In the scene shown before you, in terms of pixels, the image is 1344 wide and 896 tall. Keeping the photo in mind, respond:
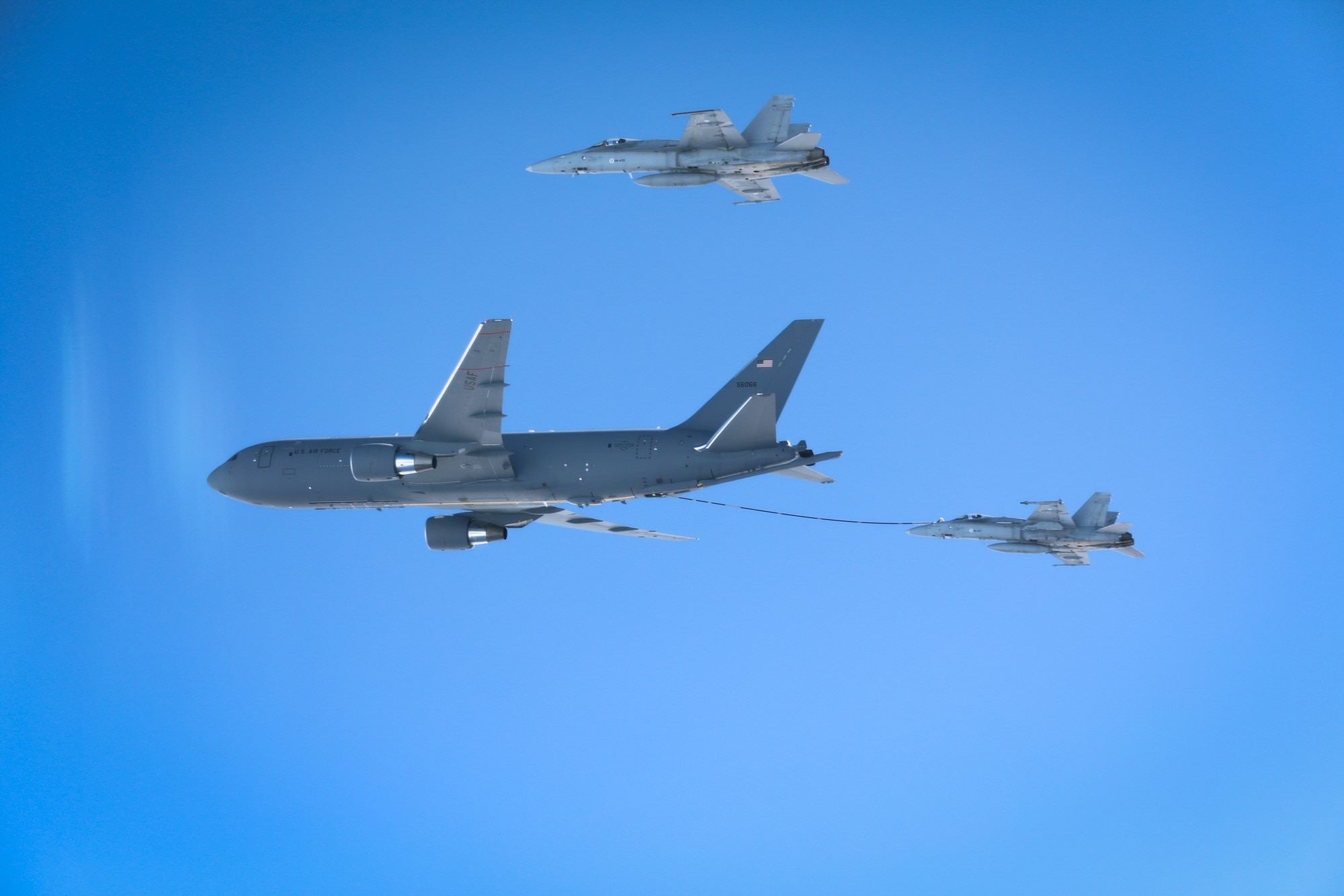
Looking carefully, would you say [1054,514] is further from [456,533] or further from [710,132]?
[456,533]

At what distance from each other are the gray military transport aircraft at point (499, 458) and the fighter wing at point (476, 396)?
2 cm

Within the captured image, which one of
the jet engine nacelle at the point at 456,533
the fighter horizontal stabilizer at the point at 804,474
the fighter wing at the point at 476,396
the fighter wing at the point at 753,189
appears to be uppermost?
the fighter wing at the point at 753,189

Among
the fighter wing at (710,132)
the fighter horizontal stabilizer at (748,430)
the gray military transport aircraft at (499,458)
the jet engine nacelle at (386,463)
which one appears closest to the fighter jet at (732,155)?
the fighter wing at (710,132)

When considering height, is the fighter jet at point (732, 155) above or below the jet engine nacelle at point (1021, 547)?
above

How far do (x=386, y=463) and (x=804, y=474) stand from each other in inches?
351

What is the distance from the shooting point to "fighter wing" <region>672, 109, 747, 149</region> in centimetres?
2475

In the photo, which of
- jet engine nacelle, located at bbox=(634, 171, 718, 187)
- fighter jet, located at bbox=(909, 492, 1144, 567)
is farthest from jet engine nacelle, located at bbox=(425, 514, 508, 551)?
fighter jet, located at bbox=(909, 492, 1144, 567)

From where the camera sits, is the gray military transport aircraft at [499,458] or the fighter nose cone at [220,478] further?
the fighter nose cone at [220,478]

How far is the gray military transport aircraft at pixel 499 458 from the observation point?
22125 millimetres

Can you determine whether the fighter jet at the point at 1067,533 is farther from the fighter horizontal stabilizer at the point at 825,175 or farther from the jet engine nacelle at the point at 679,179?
the jet engine nacelle at the point at 679,179

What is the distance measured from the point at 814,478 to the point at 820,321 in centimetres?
388

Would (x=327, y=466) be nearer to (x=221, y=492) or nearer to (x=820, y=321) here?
(x=221, y=492)

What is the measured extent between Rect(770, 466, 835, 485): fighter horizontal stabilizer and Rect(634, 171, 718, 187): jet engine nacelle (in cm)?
764

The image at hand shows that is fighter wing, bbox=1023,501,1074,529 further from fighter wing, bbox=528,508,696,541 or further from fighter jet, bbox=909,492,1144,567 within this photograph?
fighter wing, bbox=528,508,696,541
